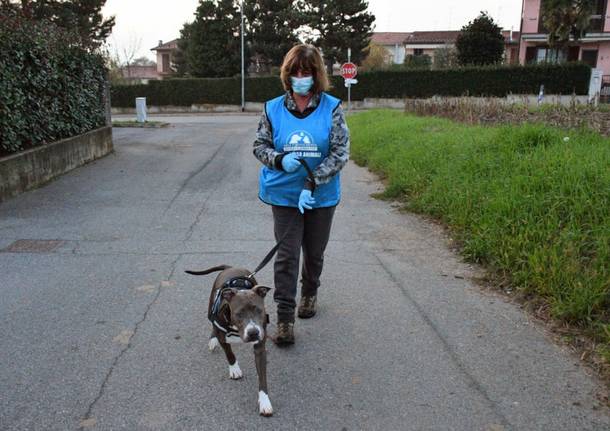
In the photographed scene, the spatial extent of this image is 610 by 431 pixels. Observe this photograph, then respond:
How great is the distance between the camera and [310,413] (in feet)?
9.84

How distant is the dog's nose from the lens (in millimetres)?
2801


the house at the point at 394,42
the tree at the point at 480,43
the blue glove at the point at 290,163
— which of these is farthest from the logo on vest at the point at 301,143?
the house at the point at 394,42

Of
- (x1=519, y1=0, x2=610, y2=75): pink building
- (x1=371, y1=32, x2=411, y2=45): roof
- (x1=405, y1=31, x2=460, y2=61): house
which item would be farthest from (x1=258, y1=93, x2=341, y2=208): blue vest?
(x1=371, y1=32, x2=411, y2=45): roof

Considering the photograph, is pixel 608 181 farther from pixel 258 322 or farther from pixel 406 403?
pixel 258 322

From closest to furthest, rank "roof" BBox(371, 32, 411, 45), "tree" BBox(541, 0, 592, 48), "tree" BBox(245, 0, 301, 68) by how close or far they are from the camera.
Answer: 1. "tree" BBox(541, 0, 592, 48)
2. "tree" BBox(245, 0, 301, 68)
3. "roof" BBox(371, 32, 411, 45)

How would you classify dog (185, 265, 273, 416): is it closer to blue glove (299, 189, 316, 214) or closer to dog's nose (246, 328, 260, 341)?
dog's nose (246, 328, 260, 341)

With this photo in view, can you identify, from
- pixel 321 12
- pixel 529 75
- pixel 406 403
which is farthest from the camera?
pixel 321 12

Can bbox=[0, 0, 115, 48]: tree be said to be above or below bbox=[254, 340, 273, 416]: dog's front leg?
above

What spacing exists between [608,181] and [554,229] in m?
0.82

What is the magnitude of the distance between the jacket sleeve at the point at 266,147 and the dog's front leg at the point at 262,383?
1166 mm

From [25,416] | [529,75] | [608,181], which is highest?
[529,75]

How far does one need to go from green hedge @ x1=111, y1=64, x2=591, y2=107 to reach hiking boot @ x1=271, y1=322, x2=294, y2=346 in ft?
105

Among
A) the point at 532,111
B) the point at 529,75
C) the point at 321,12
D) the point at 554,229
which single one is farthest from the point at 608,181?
the point at 321,12

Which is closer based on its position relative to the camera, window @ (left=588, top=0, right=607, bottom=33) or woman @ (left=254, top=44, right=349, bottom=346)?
woman @ (left=254, top=44, right=349, bottom=346)
